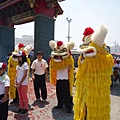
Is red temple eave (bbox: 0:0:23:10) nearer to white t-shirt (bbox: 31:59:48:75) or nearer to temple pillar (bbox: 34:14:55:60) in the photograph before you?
temple pillar (bbox: 34:14:55:60)

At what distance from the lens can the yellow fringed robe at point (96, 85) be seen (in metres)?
2.39

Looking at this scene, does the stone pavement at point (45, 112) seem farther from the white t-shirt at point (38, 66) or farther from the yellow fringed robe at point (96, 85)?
the yellow fringed robe at point (96, 85)

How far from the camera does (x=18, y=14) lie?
10.5m

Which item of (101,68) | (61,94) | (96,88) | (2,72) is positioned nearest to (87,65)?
(101,68)

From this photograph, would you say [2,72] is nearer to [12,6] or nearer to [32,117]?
[32,117]

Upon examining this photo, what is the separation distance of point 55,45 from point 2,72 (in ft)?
5.25

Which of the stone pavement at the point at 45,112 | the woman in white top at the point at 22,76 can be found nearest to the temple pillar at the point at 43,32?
the stone pavement at the point at 45,112

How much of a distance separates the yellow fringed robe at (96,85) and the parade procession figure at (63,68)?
1.25 metres

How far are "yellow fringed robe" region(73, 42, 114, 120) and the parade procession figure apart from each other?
1251 millimetres

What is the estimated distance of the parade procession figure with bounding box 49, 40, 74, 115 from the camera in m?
3.73

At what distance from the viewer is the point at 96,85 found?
238 centimetres

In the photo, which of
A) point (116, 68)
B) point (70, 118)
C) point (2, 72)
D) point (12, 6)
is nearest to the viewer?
point (2, 72)

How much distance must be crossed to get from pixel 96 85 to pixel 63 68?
1470 mm

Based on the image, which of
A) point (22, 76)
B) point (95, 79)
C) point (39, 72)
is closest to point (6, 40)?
point (39, 72)
